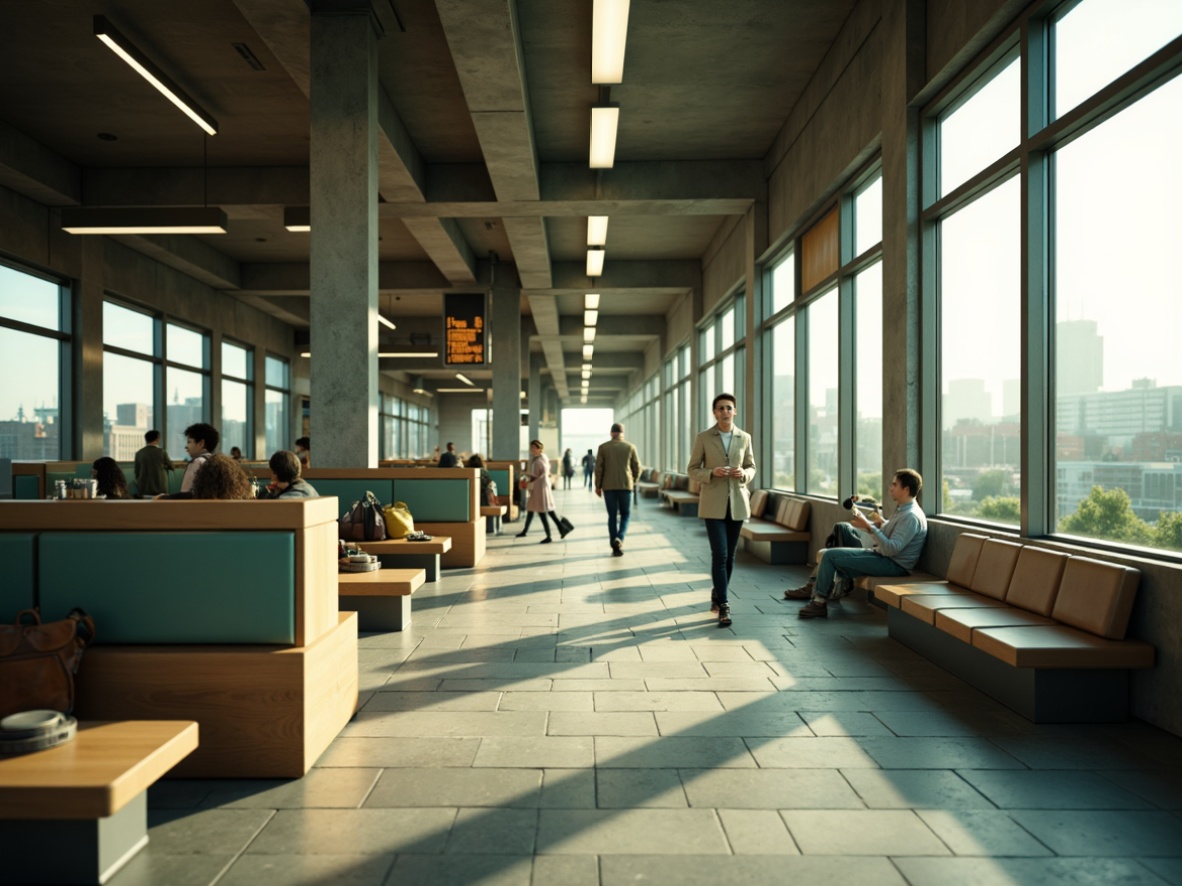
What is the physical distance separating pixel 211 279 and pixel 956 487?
47.5 feet

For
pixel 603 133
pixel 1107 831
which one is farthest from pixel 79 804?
pixel 603 133

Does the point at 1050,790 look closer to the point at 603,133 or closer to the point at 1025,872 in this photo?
the point at 1025,872

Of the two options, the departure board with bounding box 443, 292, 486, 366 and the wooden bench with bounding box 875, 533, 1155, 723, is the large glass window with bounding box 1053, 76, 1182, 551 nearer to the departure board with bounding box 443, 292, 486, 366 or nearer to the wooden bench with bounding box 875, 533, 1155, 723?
the wooden bench with bounding box 875, 533, 1155, 723

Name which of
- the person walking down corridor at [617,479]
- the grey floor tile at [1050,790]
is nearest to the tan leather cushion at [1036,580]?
the grey floor tile at [1050,790]

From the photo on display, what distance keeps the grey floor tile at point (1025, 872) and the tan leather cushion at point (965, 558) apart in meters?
2.92

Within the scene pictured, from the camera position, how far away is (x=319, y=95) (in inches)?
282

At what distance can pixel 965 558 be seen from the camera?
542 centimetres

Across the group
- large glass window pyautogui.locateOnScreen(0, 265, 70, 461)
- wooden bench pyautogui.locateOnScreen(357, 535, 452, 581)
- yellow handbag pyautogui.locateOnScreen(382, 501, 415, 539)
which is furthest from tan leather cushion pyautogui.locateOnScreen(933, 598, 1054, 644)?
large glass window pyautogui.locateOnScreen(0, 265, 70, 461)

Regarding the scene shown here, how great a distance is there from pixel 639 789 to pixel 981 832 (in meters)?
1.11

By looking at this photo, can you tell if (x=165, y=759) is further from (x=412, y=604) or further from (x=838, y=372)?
(x=838, y=372)

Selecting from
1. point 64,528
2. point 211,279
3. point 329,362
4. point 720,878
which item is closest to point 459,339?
point 211,279

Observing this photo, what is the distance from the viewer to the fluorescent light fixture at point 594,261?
13.8m

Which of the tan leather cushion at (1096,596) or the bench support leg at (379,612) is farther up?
the tan leather cushion at (1096,596)

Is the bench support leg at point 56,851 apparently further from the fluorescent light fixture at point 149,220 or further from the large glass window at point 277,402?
the large glass window at point 277,402
